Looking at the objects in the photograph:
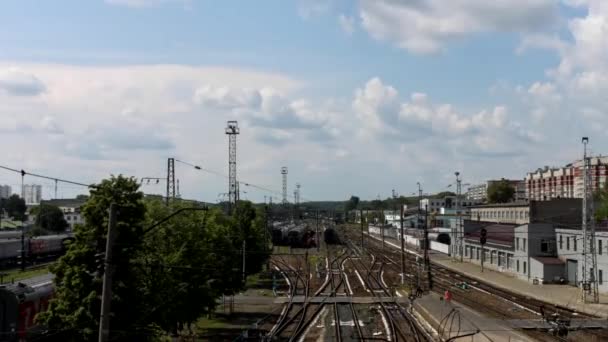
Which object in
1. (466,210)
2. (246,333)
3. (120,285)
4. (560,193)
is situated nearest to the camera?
(120,285)

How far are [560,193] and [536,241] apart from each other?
379 ft

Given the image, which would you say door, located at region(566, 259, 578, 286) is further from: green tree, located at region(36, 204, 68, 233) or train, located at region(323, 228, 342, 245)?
green tree, located at region(36, 204, 68, 233)

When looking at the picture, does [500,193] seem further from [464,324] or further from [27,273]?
[464,324]

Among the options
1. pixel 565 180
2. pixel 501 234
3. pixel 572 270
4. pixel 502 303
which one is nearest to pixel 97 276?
pixel 502 303

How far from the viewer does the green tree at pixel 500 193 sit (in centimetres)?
16725

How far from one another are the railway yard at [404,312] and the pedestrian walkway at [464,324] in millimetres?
57

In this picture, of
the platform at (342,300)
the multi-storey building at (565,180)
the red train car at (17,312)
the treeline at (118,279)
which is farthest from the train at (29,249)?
the multi-storey building at (565,180)

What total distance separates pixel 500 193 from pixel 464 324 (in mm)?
132982

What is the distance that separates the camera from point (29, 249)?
72562mm

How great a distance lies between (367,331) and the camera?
4075cm

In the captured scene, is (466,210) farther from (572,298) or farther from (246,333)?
(246,333)

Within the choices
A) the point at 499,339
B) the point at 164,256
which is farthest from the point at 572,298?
the point at 164,256

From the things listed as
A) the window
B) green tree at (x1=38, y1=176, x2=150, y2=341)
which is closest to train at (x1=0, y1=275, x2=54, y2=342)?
green tree at (x1=38, y1=176, x2=150, y2=341)

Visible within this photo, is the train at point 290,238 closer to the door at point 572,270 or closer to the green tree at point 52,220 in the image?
the green tree at point 52,220
